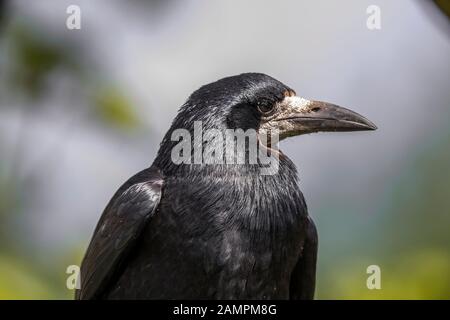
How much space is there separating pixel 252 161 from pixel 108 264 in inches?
33.6

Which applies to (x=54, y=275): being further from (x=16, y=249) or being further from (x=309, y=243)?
(x=309, y=243)

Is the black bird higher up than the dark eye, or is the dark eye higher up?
the dark eye

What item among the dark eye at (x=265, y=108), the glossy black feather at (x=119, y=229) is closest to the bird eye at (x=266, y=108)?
the dark eye at (x=265, y=108)

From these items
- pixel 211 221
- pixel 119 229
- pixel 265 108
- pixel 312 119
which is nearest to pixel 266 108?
pixel 265 108

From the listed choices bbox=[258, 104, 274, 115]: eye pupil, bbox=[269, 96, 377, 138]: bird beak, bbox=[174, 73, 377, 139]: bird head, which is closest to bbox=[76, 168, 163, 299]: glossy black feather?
bbox=[174, 73, 377, 139]: bird head

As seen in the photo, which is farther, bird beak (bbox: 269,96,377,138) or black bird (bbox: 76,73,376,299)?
bird beak (bbox: 269,96,377,138)

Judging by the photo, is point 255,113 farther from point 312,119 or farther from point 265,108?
point 312,119

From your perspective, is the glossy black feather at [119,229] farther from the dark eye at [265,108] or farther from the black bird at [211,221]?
the dark eye at [265,108]

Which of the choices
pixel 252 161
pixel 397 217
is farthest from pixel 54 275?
pixel 397 217

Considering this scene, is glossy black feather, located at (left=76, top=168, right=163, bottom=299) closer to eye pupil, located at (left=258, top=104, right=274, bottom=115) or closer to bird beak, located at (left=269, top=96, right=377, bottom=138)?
eye pupil, located at (left=258, top=104, right=274, bottom=115)

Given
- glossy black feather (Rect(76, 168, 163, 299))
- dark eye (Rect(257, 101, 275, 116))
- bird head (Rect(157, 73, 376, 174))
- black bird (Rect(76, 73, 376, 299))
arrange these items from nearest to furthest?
1. black bird (Rect(76, 73, 376, 299))
2. glossy black feather (Rect(76, 168, 163, 299))
3. bird head (Rect(157, 73, 376, 174))
4. dark eye (Rect(257, 101, 275, 116))

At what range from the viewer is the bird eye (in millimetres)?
5488

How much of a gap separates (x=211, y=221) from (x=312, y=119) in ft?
2.96

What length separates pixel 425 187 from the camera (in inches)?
324
